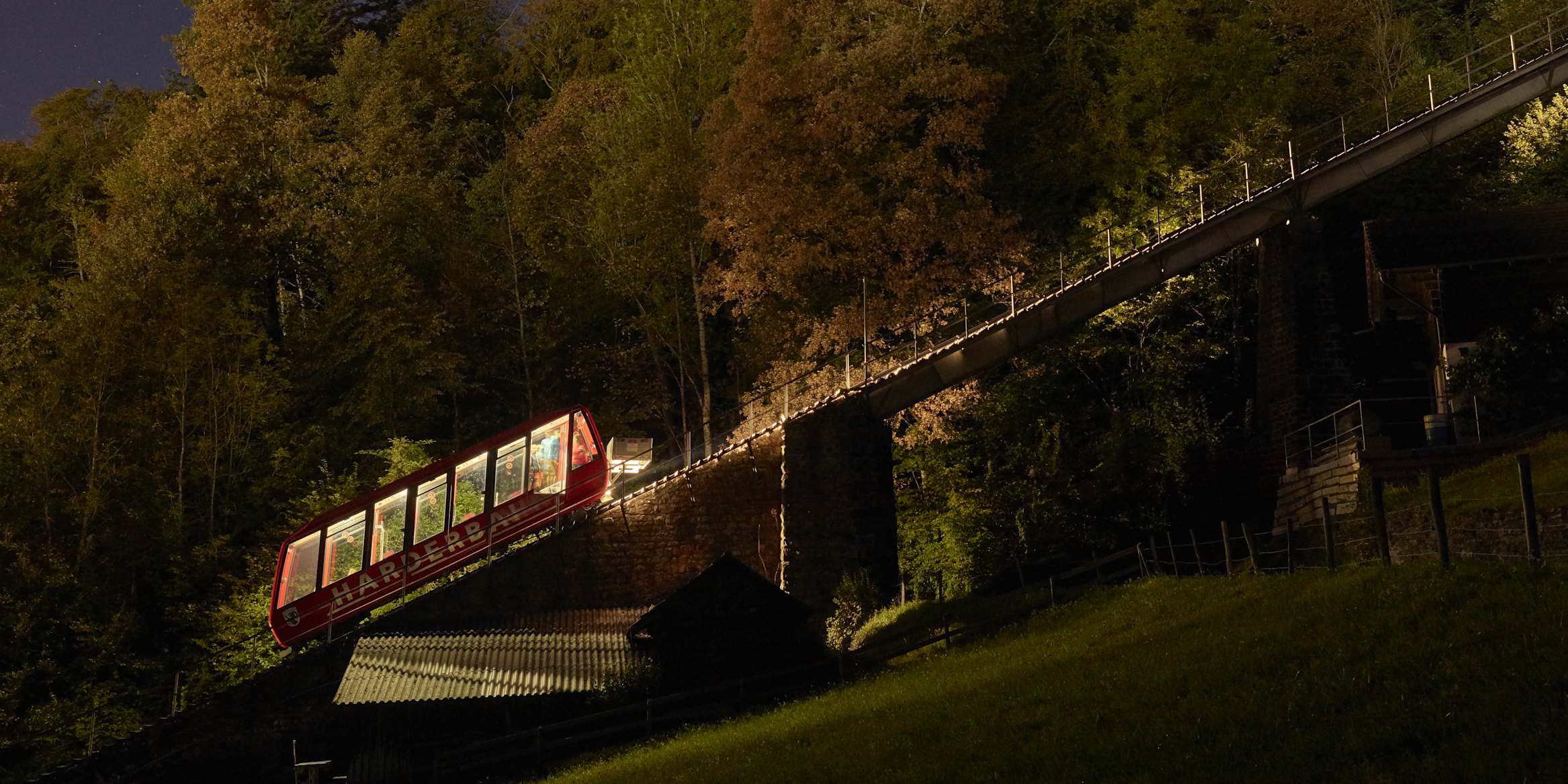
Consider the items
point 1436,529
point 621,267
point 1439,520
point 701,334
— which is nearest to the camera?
point 1439,520

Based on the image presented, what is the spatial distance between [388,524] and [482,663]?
780cm

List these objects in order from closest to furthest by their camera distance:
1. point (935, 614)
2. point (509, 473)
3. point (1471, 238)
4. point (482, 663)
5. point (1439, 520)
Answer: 1. point (1439, 520)
2. point (482, 663)
3. point (935, 614)
4. point (1471, 238)
5. point (509, 473)

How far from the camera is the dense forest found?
36.1 meters

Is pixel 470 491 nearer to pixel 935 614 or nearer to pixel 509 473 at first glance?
pixel 509 473

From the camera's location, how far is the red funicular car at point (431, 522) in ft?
103

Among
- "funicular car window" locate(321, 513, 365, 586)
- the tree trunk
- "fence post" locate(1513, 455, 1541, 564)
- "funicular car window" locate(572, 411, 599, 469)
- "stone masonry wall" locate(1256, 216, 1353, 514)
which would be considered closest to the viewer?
"fence post" locate(1513, 455, 1541, 564)

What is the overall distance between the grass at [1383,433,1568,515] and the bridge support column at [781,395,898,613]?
10281 millimetres

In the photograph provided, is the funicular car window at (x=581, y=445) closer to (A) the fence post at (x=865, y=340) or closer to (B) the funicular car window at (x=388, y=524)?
(B) the funicular car window at (x=388, y=524)

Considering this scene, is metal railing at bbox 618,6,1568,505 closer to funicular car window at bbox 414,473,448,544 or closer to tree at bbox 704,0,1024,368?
tree at bbox 704,0,1024,368

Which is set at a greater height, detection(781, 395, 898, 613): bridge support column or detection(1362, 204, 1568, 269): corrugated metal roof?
detection(1362, 204, 1568, 269): corrugated metal roof

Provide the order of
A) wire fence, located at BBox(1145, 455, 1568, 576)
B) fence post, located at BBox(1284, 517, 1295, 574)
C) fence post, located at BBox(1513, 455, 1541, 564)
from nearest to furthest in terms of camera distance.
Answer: fence post, located at BBox(1513, 455, 1541, 564), wire fence, located at BBox(1145, 455, 1568, 576), fence post, located at BBox(1284, 517, 1295, 574)

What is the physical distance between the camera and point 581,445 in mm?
32156

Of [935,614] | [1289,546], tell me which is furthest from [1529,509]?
[935,614]

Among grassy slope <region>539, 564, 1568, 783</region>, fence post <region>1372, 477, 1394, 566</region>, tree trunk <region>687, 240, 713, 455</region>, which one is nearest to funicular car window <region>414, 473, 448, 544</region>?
tree trunk <region>687, 240, 713, 455</region>
